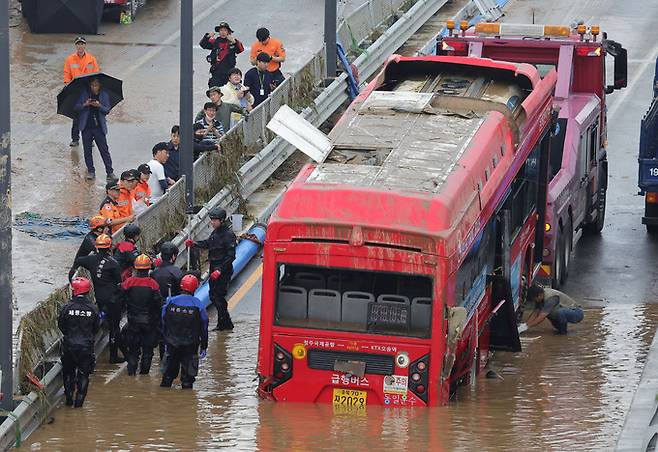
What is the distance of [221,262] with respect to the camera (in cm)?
2153

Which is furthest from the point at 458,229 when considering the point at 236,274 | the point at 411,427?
the point at 236,274

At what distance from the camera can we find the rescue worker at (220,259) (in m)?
21.5

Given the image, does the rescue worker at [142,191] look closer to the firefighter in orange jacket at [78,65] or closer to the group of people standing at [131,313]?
the group of people standing at [131,313]

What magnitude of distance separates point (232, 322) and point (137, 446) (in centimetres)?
553

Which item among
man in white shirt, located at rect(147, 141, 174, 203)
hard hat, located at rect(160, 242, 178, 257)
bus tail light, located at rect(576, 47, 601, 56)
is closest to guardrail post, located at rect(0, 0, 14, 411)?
hard hat, located at rect(160, 242, 178, 257)

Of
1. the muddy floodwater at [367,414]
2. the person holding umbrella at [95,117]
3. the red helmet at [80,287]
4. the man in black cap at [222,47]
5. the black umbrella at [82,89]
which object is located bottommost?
the muddy floodwater at [367,414]

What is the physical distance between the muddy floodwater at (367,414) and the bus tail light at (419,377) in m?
0.17

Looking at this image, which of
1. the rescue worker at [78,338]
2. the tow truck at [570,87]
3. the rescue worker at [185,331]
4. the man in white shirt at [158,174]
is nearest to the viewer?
the rescue worker at [78,338]

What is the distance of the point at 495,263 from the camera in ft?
65.9

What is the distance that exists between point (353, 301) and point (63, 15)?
1912 centimetres

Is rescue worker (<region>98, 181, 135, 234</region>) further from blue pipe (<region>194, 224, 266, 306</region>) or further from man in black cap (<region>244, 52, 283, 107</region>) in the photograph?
man in black cap (<region>244, 52, 283, 107</region>)

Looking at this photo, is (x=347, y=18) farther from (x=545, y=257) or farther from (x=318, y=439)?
(x=318, y=439)

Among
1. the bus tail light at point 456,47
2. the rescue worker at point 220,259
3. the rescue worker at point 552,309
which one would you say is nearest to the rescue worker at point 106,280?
the rescue worker at point 220,259

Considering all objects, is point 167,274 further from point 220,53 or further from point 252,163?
point 220,53
